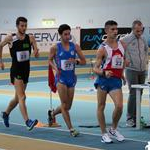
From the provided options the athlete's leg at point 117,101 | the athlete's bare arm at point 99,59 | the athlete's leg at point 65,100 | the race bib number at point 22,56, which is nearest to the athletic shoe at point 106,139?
the athlete's leg at point 117,101

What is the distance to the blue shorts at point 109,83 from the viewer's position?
28.0 feet

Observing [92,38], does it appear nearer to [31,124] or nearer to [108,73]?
[31,124]

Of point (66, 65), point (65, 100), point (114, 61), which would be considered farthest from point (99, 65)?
point (65, 100)

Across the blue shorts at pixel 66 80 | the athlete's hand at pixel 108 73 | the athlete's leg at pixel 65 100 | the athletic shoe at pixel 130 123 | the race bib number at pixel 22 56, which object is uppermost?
the race bib number at pixel 22 56

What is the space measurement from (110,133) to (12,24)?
20.9 meters

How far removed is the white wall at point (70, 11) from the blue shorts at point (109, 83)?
20081 mm

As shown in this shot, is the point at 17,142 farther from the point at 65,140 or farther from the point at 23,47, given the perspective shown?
the point at 23,47

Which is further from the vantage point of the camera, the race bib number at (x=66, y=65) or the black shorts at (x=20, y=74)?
the black shorts at (x=20, y=74)

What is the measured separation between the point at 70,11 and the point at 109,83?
21.1 metres

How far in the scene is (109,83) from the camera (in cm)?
852

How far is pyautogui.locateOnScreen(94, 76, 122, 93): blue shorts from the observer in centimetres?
852

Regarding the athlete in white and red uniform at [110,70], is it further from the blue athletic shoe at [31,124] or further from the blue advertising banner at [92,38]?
the blue advertising banner at [92,38]

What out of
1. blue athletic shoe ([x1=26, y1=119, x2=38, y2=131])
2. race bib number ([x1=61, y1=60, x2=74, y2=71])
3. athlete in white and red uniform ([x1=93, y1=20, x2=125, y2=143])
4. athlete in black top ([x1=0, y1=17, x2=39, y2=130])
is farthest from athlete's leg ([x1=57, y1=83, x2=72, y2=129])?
athlete in black top ([x1=0, y1=17, x2=39, y2=130])

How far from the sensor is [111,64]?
335 inches
